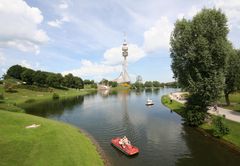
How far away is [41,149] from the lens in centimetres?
2233

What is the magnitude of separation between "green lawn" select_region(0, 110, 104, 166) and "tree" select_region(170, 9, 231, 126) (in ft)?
76.9

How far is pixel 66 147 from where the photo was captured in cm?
2336

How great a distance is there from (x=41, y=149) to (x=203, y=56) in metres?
31.0

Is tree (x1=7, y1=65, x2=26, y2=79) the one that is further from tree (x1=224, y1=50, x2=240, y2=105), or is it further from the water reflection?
tree (x1=224, y1=50, x2=240, y2=105)

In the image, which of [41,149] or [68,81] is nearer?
[41,149]

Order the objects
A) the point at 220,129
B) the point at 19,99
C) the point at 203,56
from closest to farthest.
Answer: the point at 220,129 → the point at 203,56 → the point at 19,99

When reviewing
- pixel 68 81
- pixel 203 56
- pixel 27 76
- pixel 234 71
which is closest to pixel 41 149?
pixel 203 56

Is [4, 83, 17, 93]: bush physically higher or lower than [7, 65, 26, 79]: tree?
lower

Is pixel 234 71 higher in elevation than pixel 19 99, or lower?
higher

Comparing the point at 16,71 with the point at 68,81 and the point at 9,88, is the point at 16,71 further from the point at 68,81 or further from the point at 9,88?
the point at 9,88

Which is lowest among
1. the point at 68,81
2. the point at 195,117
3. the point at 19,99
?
the point at 195,117

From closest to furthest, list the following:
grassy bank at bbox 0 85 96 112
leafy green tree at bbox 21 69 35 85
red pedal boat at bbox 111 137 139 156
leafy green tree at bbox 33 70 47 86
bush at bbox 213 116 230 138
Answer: red pedal boat at bbox 111 137 139 156 < bush at bbox 213 116 230 138 < grassy bank at bbox 0 85 96 112 < leafy green tree at bbox 21 69 35 85 < leafy green tree at bbox 33 70 47 86

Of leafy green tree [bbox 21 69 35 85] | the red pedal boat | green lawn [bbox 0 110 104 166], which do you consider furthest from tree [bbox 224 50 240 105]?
leafy green tree [bbox 21 69 35 85]

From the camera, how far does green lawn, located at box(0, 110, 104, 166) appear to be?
1951 centimetres
